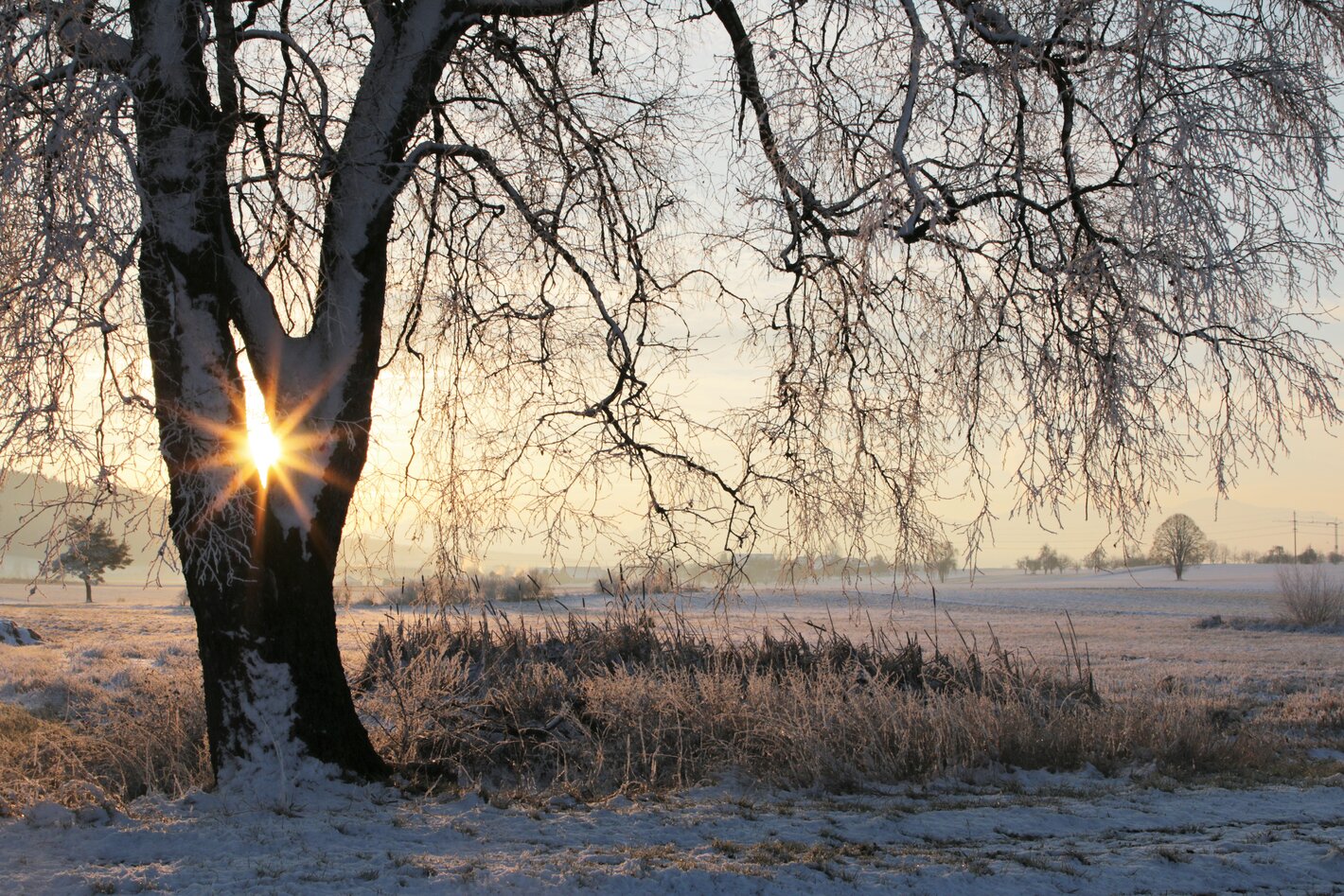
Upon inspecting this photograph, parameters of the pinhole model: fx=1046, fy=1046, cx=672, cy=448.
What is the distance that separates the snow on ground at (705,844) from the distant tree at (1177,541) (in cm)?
5479

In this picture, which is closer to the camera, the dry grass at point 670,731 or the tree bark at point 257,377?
the tree bark at point 257,377

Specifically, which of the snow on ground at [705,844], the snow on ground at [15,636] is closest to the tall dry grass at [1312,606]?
the snow on ground at [705,844]

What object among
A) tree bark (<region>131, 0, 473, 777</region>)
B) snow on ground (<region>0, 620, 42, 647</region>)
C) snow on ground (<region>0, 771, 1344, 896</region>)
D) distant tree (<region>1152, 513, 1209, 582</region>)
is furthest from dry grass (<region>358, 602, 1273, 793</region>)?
distant tree (<region>1152, 513, 1209, 582</region>)

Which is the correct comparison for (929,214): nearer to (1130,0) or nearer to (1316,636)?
(1130,0)

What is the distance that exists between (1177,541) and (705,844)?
193 ft

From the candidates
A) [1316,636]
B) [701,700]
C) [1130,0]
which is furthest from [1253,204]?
[1316,636]

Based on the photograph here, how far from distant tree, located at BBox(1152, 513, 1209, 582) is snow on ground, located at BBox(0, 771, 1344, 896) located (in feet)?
180

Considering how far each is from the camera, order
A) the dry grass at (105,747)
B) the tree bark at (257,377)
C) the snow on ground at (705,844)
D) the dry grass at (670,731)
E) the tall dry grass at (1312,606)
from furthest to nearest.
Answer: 1. the tall dry grass at (1312,606)
2. the dry grass at (670,731)
3. the tree bark at (257,377)
4. the dry grass at (105,747)
5. the snow on ground at (705,844)

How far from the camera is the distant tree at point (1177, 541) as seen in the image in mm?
57312

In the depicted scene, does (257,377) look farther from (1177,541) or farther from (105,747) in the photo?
(1177,541)

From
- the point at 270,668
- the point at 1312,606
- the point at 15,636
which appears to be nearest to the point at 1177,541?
the point at 1312,606

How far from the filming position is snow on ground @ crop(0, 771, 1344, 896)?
3.92 meters

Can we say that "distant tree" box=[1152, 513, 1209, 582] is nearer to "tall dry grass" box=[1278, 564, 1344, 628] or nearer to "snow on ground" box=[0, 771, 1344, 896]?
"tall dry grass" box=[1278, 564, 1344, 628]

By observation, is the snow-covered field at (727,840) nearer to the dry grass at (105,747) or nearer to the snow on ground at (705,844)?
the snow on ground at (705,844)
